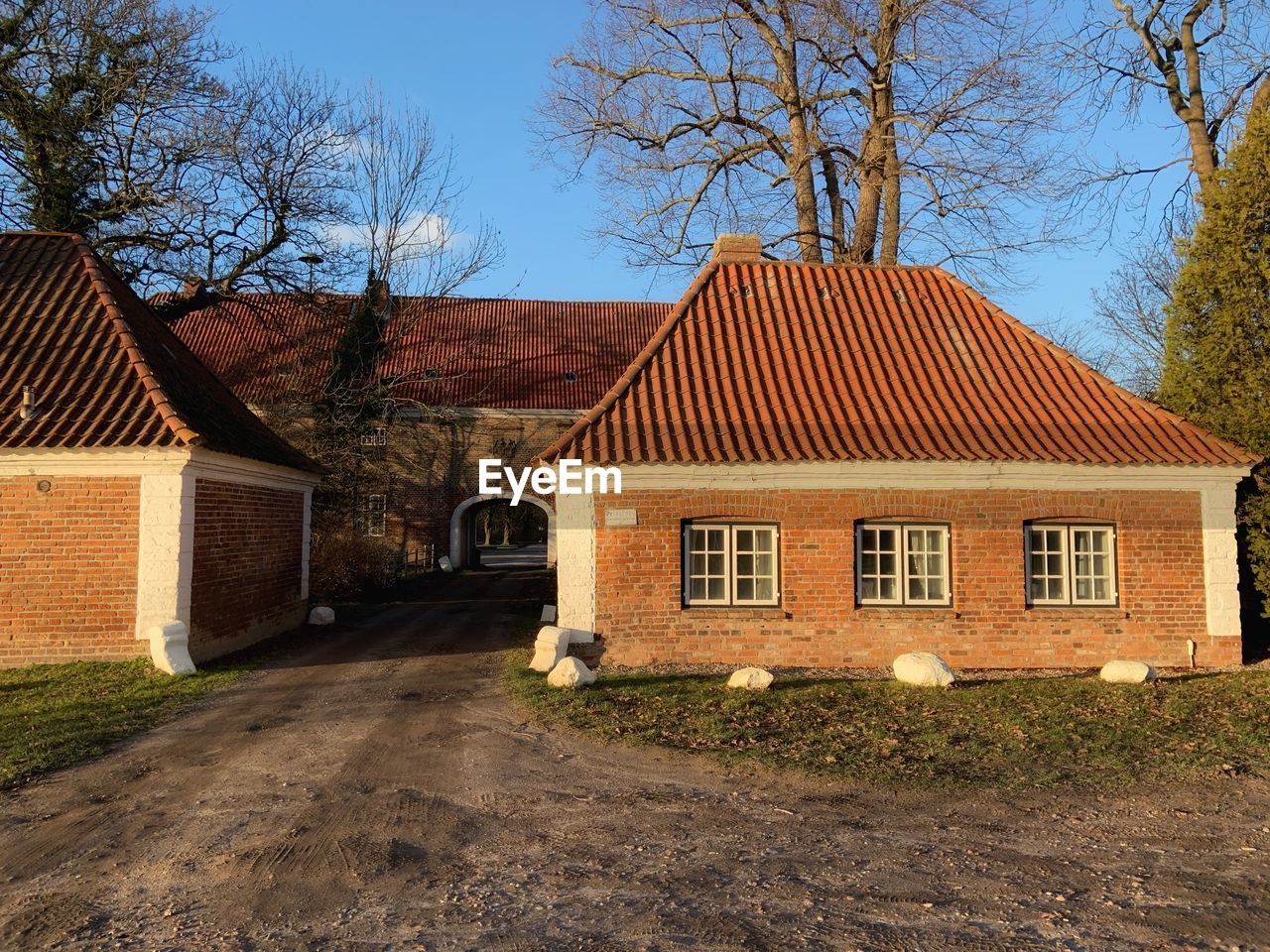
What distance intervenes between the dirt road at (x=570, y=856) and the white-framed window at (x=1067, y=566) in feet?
14.3

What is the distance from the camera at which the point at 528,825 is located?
5.27 meters

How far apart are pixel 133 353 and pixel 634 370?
267 inches

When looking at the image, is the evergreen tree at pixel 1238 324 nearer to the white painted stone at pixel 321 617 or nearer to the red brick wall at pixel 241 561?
the red brick wall at pixel 241 561

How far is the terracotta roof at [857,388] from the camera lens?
10.1 meters

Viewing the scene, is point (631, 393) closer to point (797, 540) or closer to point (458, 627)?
point (797, 540)

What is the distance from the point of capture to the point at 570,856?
4.78 meters

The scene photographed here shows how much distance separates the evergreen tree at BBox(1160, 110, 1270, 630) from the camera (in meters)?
10.7

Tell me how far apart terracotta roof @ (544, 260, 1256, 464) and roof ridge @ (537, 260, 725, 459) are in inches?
1.0

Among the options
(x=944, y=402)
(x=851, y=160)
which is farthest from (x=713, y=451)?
(x=851, y=160)

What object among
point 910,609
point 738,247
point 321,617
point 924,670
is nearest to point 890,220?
point 738,247

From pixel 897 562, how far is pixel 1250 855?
564 cm

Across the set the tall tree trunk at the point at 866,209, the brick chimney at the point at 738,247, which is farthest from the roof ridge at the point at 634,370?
the tall tree trunk at the point at 866,209

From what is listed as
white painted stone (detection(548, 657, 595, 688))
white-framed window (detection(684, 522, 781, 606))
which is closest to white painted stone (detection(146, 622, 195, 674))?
white painted stone (detection(548, 657, 595, 688))

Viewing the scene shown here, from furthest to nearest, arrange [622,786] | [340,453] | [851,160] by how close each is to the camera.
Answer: [340,453]
[851,160]
[622,786]
